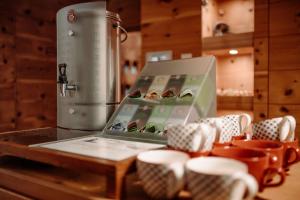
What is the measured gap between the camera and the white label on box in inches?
27.7

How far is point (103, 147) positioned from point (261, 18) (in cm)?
200

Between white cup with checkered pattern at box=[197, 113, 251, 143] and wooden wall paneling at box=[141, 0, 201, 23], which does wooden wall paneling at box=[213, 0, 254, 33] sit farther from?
white cup with checkered pattern at box=[197, 113, 251, 143]

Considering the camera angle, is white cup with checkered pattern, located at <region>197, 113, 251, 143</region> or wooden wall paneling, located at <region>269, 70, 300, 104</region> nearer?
white cup with checkered pattern, located at <region>197, 113, 251, 143</region>

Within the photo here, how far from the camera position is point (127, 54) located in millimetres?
5133

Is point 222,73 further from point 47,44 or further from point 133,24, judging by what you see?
point 47,44

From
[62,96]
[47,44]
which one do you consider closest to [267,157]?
[62,96]

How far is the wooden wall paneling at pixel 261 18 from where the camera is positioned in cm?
225

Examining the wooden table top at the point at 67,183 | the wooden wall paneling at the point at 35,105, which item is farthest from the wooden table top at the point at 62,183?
the wooden wall paneling at the point at 35,105

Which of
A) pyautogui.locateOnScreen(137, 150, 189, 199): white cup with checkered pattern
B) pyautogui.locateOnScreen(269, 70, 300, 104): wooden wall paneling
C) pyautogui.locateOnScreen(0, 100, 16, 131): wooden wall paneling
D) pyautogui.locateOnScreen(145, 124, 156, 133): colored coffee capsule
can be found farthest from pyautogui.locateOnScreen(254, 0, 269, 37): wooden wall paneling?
pyautogui.locateOnScreen(0, 100, 16, 131): wooden wall paneling

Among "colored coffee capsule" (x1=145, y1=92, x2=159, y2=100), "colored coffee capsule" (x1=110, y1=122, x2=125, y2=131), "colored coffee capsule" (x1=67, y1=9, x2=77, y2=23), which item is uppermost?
"colored coffee capsule" (x1=67, y1=9, x2=77, y2=23)

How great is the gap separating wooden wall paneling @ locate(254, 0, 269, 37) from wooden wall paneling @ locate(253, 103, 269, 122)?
58 cm

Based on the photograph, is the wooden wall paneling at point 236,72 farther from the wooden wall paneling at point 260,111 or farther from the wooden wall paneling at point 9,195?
the wooden wall paneling at point 9,195

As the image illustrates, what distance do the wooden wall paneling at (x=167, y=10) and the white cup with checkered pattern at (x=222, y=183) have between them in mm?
2262

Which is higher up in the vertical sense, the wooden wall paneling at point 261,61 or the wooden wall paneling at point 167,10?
the wooden wall paneling at point 167,10
